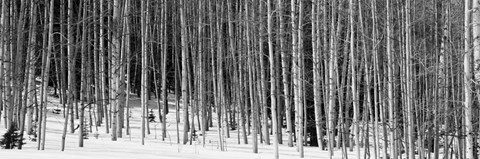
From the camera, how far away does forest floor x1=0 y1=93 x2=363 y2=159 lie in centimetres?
948

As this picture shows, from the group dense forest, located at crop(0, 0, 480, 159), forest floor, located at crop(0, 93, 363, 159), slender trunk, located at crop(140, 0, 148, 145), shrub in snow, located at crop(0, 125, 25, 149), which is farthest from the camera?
slender trunk, located at crop(140, 0, 148, 145)

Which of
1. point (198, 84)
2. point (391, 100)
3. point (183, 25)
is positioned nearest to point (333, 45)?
point (391, 100)

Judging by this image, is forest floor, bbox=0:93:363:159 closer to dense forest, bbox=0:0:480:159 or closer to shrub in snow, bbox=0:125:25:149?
shrub in snow, bbox=0:125:25:149

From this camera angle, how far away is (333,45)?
14.8 metres

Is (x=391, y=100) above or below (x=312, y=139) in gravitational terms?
above

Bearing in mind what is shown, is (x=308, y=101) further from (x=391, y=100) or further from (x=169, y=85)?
(x=169, y=85)

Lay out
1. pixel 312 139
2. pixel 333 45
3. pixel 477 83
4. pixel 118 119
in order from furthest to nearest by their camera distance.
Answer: pixel 312 139
pixel 118 119
pixel 333 45
pixel 477 83

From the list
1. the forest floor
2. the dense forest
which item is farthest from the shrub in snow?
the forest floor

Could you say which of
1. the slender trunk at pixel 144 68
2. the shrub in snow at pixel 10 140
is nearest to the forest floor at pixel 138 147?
the shrub in snow at pixel 10 140

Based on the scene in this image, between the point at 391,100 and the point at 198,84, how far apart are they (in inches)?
300

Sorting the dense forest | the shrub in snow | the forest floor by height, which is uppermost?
the dense forest

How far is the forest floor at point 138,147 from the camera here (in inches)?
373

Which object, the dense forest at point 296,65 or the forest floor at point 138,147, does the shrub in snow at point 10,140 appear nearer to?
the dense forest at point 296,65

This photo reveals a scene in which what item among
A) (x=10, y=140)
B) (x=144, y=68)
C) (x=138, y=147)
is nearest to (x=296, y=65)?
(x=138, y=147)
